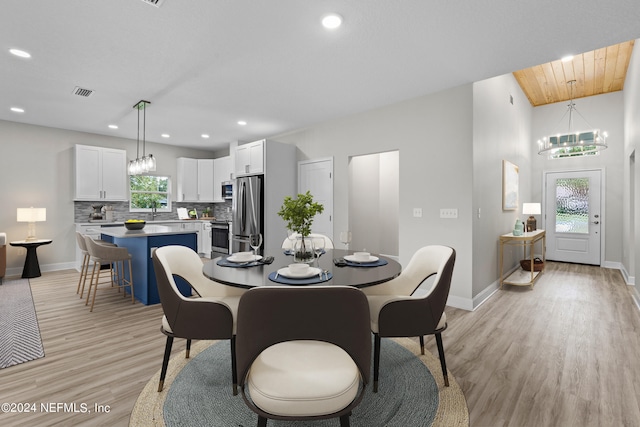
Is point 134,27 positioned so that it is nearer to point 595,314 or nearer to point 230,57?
point 230,57

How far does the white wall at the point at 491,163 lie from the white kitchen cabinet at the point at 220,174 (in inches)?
199

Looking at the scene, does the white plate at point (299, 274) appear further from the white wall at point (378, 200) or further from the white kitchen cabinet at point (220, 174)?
the white kitchen cabinet at point (220, 174)

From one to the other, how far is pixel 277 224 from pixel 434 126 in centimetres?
292

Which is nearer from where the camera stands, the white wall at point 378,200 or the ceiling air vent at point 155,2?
the ceiling air vent at point 155,2

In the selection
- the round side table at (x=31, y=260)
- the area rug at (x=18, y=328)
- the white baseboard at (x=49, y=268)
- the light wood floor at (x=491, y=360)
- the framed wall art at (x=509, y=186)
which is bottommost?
the light wood floor at (x=491, y=360)

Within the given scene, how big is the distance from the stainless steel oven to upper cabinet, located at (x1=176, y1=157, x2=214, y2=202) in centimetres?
110

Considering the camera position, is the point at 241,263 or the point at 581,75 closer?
the point at 241,263

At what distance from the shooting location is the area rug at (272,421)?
5.43 ft

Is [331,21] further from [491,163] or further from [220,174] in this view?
[220,174]

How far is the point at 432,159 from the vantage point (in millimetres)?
3801

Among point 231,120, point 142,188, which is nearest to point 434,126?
point 231,120

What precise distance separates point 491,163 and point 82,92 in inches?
205

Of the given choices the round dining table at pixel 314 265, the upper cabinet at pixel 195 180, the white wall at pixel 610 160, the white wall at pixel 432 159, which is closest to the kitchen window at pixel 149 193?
the upper cabinet at pixel 195 180

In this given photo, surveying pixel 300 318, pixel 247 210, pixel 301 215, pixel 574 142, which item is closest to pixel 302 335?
pixel 300 318
